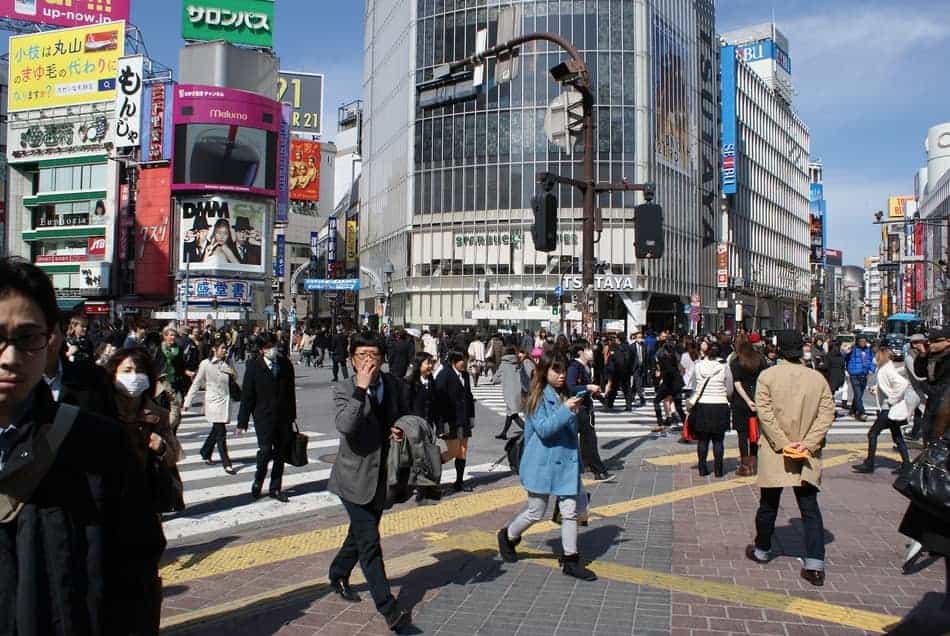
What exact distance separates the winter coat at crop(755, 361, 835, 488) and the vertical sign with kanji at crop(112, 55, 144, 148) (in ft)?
215

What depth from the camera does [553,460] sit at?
224 inches

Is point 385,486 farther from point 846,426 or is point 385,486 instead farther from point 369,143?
point 369,143

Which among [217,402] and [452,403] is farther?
[217,402]

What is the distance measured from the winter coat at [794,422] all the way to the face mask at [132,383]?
443cm

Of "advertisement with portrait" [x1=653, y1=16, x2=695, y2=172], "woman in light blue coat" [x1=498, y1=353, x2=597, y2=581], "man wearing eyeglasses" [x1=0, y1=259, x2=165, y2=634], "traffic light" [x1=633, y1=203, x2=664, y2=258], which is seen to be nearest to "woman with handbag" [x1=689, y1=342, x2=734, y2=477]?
"traffic light" [x1=633, y1=203, x2=664, y2=258]

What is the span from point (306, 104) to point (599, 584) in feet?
331

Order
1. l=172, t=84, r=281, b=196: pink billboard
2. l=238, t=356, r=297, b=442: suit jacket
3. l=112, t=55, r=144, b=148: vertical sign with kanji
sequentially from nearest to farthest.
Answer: l=238, t=356, r=297, b=442: suit jacket < l=172, t=84, r=281, b=196: pink billboard < l=112, t=55, r=144, b=148: vertical sign with kanji

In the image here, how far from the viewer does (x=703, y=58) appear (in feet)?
198

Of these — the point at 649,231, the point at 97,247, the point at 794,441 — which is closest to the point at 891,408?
the point at 649,231

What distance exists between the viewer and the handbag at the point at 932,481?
3535 millimetres

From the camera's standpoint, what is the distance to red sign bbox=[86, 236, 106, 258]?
214ft

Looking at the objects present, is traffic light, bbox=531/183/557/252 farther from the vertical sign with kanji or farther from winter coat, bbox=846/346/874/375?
the vertical sign with kanji

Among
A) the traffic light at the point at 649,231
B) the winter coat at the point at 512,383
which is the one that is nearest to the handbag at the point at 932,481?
the winter coat at the point at 512,383

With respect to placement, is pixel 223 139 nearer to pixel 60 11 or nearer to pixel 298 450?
pixel 60 11
